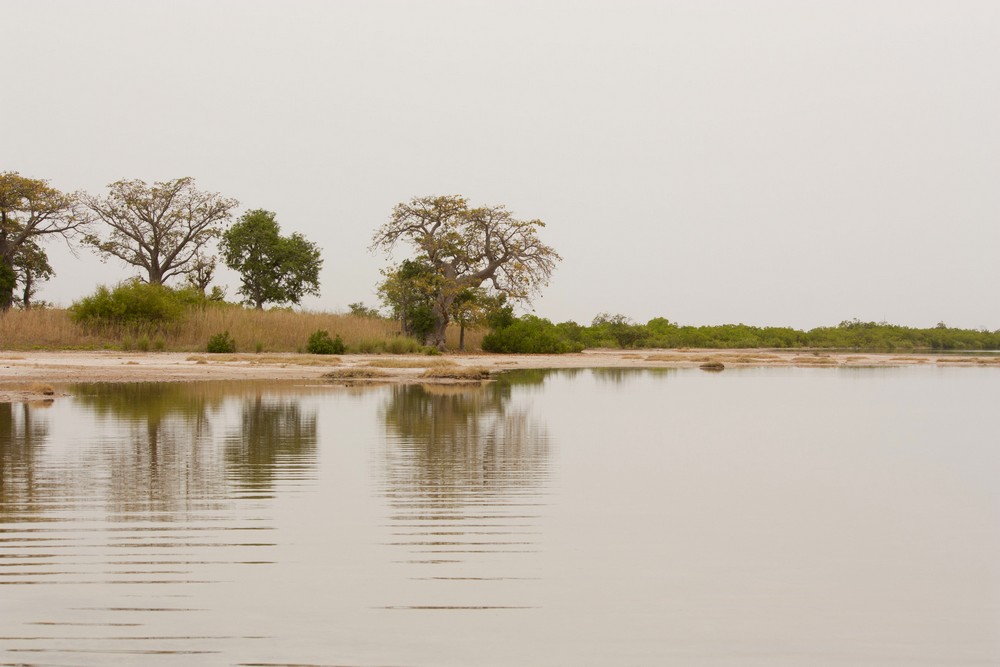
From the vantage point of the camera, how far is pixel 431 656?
3.29m

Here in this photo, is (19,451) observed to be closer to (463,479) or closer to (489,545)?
(463,479)

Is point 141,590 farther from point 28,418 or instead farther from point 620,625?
point 28,418

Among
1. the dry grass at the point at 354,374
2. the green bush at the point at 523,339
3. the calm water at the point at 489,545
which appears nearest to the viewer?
the calm water at the point at 489,545

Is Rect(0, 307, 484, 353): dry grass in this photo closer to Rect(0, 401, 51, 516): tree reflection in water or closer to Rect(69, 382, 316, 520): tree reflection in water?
Rect(69, 382, 316, 520): tree reflection in water

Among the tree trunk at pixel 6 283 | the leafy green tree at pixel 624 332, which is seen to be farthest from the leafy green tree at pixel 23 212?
the leafy green tree at pixel 624 332

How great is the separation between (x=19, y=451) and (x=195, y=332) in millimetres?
25408

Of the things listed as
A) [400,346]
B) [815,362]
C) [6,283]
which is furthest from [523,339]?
[6,283]

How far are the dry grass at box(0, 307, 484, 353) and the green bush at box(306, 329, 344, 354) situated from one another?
103cm

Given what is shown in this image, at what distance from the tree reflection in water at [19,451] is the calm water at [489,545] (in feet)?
0.14

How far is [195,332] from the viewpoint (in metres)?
32.7

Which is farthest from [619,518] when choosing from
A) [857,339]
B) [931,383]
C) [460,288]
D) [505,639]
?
[857,339]

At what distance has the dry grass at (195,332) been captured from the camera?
31031mm

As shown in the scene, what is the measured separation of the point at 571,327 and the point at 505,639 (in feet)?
159

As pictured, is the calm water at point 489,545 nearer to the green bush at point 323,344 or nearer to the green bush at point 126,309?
the green bush at point 323,344
